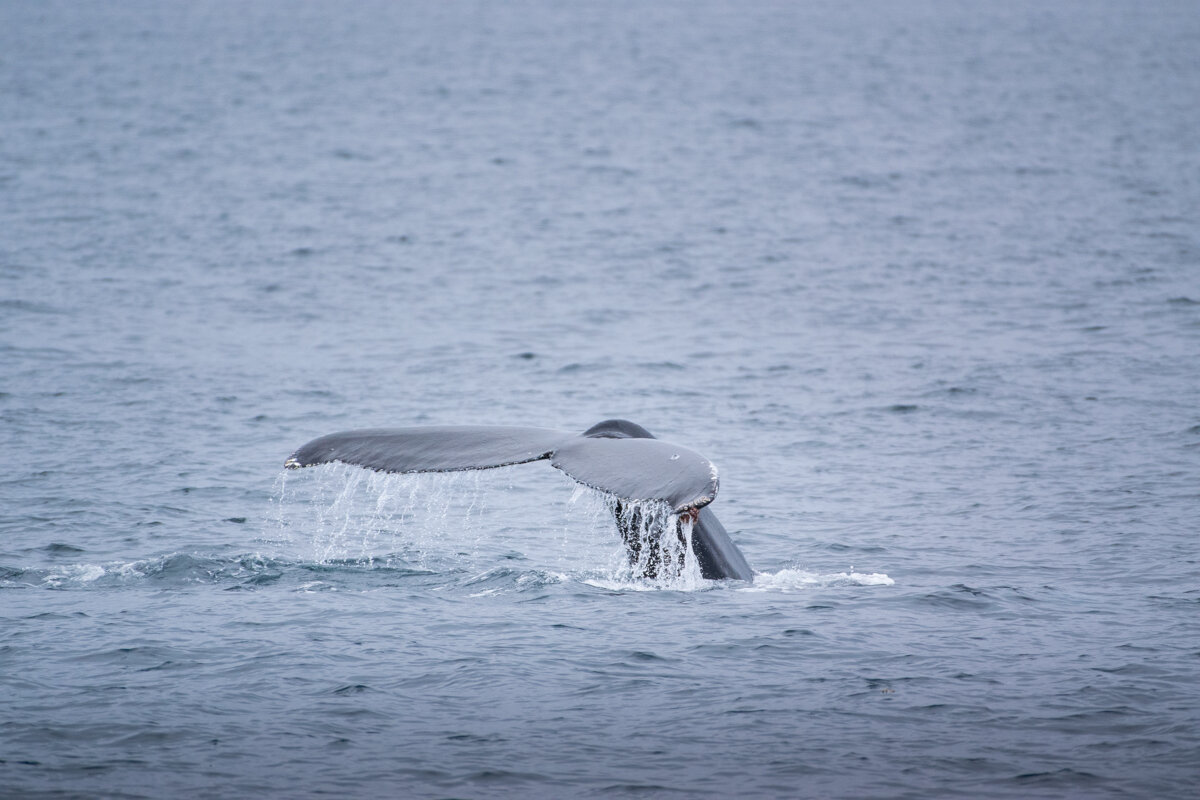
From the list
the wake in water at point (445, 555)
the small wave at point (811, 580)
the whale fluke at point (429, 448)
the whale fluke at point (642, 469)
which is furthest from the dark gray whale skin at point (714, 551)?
the whale fluke at point (642, 469)

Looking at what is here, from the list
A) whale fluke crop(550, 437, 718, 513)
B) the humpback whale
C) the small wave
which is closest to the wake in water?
the small wave

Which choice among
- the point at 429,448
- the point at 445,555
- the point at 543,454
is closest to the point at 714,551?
the point at 543,454

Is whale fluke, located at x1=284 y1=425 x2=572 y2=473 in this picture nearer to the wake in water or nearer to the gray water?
the wake in water

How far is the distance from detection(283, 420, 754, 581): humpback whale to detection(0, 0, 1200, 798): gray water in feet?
5.02

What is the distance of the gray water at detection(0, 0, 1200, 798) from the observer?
8430 mm

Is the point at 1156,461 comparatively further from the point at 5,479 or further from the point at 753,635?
the point at 5,479

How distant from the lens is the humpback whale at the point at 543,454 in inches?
295

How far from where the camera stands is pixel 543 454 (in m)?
8.59

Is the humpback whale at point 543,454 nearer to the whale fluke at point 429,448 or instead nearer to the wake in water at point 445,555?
the whale fluke at point 429,448

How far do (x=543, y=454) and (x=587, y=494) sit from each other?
23.8 ft

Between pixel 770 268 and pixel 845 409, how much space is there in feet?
38.3

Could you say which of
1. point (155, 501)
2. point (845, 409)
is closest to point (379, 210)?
point (845, 409)

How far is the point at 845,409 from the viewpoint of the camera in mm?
19578

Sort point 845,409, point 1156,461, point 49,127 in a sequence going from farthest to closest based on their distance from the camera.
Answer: point 49,127 → point 845,409 → point 1156,461
